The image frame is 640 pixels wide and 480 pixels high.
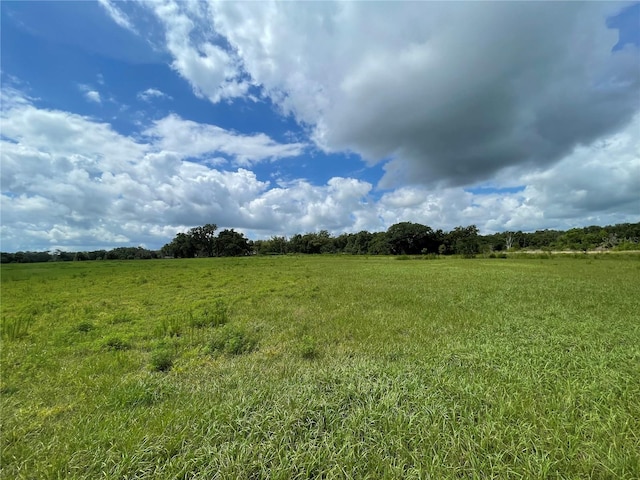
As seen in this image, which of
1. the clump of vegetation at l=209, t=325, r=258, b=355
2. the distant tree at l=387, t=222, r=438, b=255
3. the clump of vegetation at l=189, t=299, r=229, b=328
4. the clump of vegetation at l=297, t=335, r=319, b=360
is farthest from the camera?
the distant tree at l=387, t=222, r=438, b=255

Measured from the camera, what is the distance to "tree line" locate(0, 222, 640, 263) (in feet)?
291

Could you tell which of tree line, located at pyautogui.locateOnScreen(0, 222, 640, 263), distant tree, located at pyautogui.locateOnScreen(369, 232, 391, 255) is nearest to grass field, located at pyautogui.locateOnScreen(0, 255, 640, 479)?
tree line, located at pyautogui.locateOnScreen(0, 222, 640, 263)

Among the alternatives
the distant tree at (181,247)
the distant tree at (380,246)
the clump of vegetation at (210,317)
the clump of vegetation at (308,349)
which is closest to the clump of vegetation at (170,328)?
the clump of vegetation at (210,317)

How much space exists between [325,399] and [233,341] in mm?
3677

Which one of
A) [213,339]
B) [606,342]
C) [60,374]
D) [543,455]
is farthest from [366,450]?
[606,342]

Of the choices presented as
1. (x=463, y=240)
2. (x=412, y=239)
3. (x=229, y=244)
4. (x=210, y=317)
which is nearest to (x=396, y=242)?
(x=412, y=239)

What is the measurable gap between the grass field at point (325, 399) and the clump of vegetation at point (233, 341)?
58 mm

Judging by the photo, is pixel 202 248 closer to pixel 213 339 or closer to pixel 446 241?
pixel 446 241

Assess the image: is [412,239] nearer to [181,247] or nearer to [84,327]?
[181,247]

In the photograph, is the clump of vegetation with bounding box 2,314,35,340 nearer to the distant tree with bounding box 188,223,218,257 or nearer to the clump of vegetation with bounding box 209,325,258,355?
the clump of vegetation with bounding box 209,325,258,355

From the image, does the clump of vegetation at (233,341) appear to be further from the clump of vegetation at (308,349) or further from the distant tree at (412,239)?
the distant tree at (412,239)

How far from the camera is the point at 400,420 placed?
3.82 m

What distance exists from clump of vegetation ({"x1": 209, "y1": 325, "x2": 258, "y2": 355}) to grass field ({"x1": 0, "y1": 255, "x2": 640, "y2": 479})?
6cm

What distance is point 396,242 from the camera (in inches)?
4316
